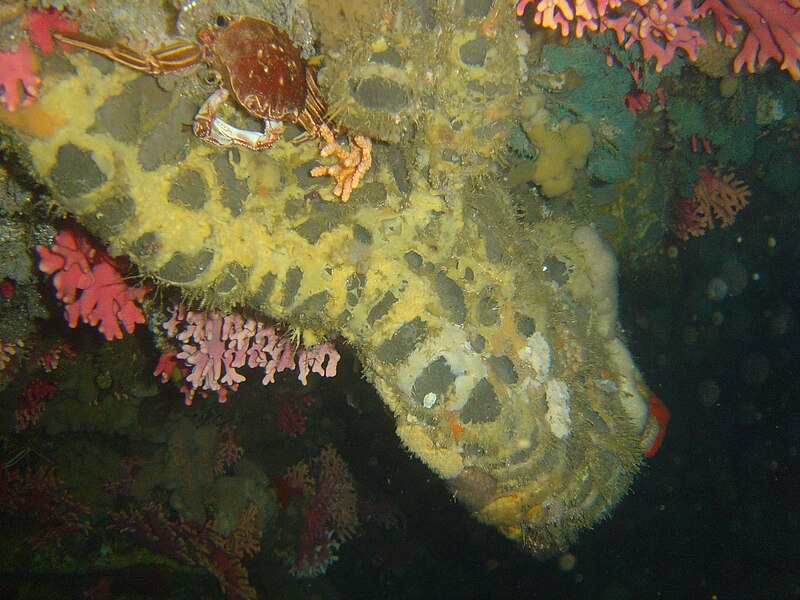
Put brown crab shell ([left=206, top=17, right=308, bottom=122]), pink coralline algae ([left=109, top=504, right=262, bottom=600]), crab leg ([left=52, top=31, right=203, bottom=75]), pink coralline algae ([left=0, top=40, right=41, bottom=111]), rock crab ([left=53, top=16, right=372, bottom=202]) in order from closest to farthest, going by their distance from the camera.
→ pink coralline algae ([left=0, top=40, right=41, bottom=111])
crab leg ([left=52, top=31, right=203, bottom=75])
rock crab ([left=53, top=16, right=372, bottom=202])
brown crab shell ([left=206, top=17, right=308, bottom=122])
pink coralline algae ([left=109, top=504, right=262, bottom=600])

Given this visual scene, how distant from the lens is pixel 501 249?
3.42 metres

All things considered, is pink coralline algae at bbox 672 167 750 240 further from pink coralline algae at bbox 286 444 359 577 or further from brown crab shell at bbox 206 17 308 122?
pink coralline algae at bbox 286 444 359 577

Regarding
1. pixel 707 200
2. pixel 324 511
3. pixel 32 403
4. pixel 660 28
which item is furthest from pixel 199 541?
pixel 707 200

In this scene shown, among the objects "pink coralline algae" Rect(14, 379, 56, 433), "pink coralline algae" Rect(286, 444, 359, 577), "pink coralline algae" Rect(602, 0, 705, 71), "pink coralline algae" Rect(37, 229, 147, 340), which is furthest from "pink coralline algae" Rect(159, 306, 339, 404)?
"pink coralline algae" Rect(286, 444, 359, 577)

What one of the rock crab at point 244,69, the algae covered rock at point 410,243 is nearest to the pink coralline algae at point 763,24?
the algae covered rock at point 410,243

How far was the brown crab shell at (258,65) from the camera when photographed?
2.51m

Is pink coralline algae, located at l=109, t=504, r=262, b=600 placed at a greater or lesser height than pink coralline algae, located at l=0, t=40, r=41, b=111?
lesser

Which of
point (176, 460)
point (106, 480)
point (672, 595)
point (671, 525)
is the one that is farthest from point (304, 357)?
point (672, 595)

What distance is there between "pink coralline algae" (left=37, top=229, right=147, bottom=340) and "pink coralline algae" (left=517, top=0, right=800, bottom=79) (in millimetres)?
3906

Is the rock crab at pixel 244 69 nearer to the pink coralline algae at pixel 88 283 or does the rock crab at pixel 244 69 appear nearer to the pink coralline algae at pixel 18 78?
the pink coralline algae at pixel 18 78

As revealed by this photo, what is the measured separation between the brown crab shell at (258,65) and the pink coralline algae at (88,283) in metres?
1.88

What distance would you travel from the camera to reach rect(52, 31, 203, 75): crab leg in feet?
7.20

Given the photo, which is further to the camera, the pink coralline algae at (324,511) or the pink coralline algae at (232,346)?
the pink coralline algae at (324,511)

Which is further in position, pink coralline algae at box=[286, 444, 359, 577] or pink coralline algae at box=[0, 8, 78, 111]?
pink coralline algae at box=[286, 444, 359, 577]
